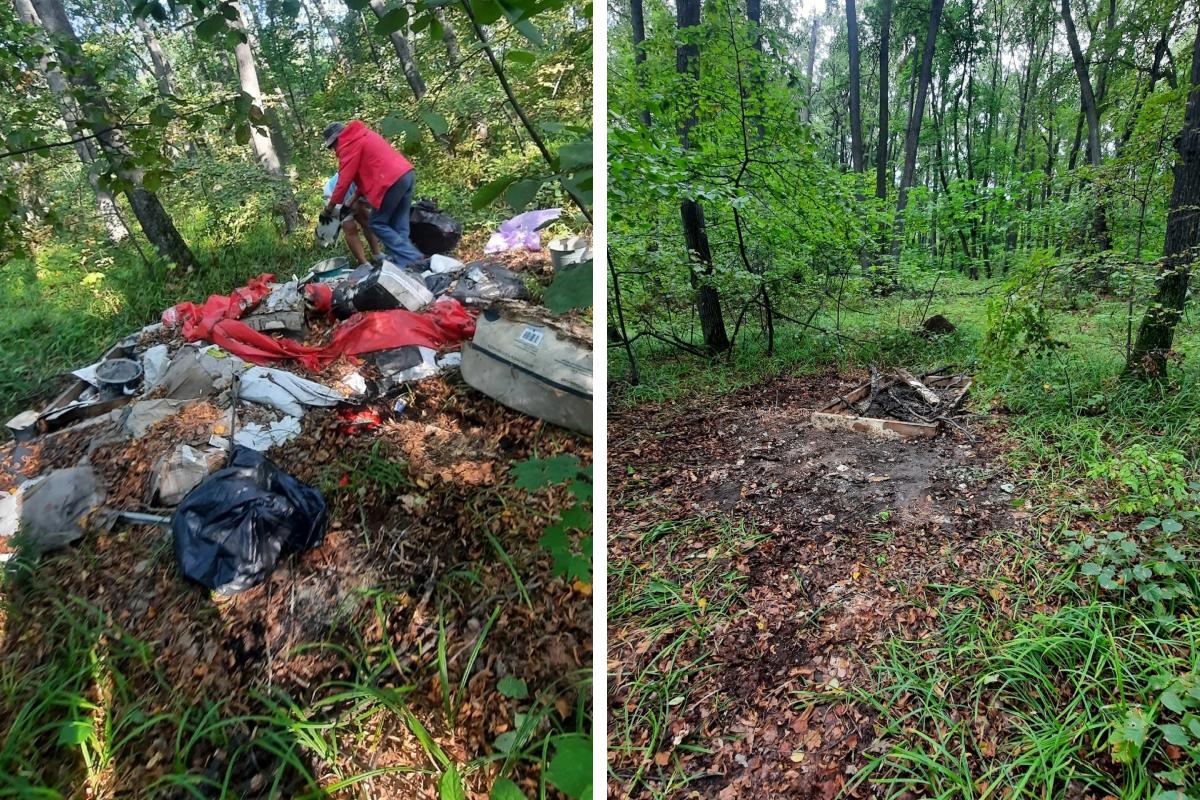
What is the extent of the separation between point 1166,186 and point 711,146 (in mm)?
1476

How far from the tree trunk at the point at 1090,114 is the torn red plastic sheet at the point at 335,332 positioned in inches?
91.4

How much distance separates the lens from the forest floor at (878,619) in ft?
3.42

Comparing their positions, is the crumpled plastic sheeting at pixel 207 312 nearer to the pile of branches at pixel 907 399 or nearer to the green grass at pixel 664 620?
the green grass at pixel 664 620

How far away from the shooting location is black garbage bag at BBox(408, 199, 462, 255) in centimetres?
221

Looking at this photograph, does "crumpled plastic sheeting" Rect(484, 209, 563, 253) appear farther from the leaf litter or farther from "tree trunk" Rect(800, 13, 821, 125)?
"tree trunk" Rect(800, 13, 821, 125)

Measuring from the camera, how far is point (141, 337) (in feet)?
4.78

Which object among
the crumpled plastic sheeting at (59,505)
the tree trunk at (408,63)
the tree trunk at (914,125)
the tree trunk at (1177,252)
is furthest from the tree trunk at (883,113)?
the crumpled plastic sheeting at (59,505)

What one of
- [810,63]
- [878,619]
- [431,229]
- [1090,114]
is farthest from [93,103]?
[1090,114]

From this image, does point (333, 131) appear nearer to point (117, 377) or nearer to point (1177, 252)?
point (117, 377)

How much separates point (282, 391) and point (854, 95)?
2.26 meters

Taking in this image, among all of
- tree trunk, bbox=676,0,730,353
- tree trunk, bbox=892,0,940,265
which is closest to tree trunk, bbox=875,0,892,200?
tree trunk, bbox=892,0,940,265

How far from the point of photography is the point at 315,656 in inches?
37.8

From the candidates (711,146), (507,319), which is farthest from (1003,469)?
(507,319)

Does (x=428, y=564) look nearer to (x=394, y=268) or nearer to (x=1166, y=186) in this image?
(x=394, y=268)
